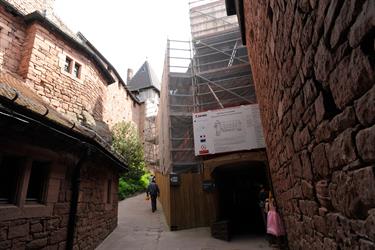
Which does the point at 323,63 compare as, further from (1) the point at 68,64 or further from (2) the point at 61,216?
(1) the point at 68,64

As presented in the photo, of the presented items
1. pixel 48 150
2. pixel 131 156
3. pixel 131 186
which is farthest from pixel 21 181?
pixel 131 156

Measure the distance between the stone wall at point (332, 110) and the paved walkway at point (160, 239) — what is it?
160 inches

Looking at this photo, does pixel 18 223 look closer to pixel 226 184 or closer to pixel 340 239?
pixel 340 239

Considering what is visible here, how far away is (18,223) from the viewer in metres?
3.67

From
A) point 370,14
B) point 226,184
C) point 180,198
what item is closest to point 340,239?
point 370,14

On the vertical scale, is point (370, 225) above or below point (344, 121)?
below

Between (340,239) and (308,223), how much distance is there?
1035 millimetres

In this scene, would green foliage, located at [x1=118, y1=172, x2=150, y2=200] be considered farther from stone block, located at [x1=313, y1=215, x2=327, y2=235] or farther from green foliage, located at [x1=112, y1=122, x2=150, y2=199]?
stone block, located at [x1=313, y1=215, x2=327, y2=235]

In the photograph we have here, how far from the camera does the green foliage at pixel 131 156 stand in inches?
660

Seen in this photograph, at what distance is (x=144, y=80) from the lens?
34375mm

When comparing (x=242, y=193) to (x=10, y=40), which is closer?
(x=10, y=40)

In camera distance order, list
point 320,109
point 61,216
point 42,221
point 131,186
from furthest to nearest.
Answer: point 131,186
point 61,216
point 42,221
point 320,109

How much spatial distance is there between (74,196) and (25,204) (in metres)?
1.25

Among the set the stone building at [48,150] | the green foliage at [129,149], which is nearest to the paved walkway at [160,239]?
the stone building at [48,150]
